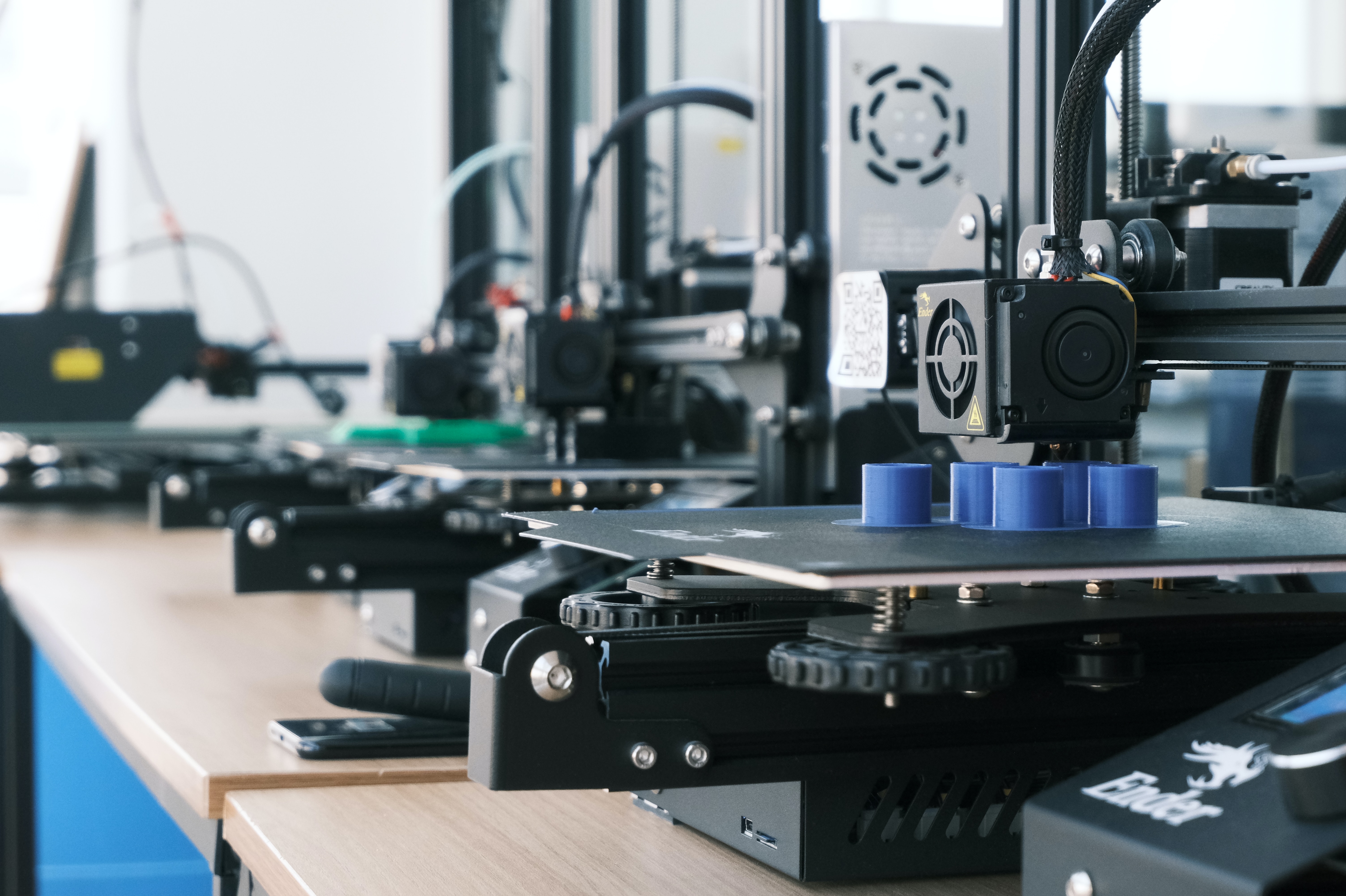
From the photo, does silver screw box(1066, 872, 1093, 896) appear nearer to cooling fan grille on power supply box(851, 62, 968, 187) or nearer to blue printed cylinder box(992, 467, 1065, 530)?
blue printed cylinder box(992, 467, 1065, 530)

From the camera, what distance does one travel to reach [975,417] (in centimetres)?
66

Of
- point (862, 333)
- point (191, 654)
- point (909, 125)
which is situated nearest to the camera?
point (862, 333)

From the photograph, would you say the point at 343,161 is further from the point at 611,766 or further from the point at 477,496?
the point at 611,766

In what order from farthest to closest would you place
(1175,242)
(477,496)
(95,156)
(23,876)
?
1. (95,156)
2. (23,876)
3. (477,496)
4. (1175,242)

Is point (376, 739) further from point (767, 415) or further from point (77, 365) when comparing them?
point (77, 365)

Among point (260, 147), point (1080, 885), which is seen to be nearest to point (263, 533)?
point (1080, 885)

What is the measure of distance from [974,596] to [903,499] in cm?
6

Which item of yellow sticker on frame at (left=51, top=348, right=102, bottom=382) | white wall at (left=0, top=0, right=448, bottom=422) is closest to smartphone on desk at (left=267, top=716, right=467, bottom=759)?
yellow sticker on frame at (left=51, top=348, right=102, bottom=382)

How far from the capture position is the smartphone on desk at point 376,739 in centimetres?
95

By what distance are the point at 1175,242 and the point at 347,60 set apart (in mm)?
3360

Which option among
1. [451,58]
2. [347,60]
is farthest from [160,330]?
[347,60]

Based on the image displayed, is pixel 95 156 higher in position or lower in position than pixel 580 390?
higher

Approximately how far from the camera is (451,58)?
3.13m

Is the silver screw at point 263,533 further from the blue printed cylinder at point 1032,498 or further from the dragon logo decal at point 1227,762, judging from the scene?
the dragon logo decal at point 1227,762
